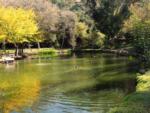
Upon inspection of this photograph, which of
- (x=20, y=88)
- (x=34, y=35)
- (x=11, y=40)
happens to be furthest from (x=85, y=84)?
(x=34, y=35)

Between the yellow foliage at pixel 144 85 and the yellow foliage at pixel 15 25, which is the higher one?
the yellow foliage at pixel 15 25

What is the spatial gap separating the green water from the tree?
32.9 metres

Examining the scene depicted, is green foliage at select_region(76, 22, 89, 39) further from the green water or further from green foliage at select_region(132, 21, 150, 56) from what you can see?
green foliage at select_region(132, 21, 150, 56)

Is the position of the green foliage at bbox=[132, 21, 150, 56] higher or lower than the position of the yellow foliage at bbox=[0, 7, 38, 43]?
lower

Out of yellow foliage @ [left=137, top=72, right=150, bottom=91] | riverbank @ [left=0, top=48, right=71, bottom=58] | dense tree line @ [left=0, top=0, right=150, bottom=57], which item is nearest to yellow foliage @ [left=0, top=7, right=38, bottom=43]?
riverbank @ [left=0, top=48, right=71, bottom=58]

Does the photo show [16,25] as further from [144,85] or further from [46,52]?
[144,85]

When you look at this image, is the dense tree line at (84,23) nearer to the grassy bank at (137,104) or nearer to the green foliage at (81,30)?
the green foliage at (81,30)

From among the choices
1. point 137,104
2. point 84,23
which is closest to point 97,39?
point 84,23

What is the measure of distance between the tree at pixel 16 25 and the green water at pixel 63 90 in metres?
32.9

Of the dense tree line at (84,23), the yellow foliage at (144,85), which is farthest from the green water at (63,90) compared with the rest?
the dense tree line at (84,23)

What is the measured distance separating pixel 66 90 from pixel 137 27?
52.1 ft

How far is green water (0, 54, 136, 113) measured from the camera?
29.8 metres

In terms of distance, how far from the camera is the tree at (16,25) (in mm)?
85625

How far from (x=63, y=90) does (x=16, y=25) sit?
51.3 meters
